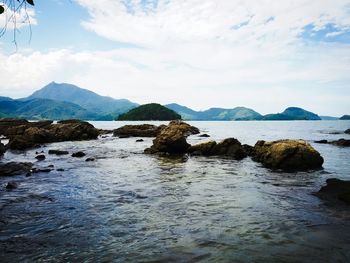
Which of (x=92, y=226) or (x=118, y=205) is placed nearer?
(x=92, y=226)

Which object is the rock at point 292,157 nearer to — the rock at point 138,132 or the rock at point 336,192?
the rock at point 336,192

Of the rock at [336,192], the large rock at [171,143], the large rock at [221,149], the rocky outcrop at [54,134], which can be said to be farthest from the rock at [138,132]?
the rock at [336,192]

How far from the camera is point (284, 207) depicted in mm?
13156

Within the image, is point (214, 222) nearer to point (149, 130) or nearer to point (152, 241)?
point (152, 241)

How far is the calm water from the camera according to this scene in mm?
8469

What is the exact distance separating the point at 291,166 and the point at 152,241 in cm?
1839

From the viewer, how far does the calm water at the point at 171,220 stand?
8469 millimetres

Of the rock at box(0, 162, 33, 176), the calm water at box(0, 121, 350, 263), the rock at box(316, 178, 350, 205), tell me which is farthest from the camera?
the rock at box(0, 162, 33, 176)

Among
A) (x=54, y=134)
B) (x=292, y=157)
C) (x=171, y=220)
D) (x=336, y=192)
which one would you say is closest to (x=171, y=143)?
(x=292, y=157)

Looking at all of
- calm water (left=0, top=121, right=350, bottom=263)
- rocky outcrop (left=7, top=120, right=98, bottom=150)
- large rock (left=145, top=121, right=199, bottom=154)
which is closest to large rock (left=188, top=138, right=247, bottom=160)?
large rock (left=145, top=121, right=199, bottom=154)

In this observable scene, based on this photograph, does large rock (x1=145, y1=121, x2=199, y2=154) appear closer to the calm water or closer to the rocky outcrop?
the calm water

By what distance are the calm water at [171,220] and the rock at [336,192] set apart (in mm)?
616

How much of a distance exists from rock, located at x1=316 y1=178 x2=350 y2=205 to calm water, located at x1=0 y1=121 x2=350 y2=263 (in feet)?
2.02

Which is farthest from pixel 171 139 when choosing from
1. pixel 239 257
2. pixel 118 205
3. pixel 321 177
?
pixel 239 257
